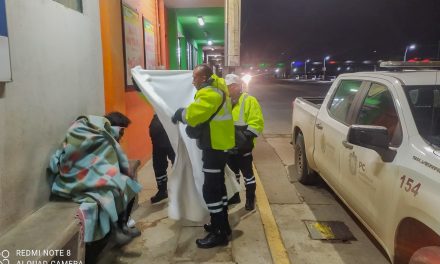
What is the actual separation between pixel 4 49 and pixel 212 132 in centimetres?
185

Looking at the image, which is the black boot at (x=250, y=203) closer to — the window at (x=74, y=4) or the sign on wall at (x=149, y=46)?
the window at (x=74, y=4)

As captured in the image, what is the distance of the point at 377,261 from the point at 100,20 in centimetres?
406

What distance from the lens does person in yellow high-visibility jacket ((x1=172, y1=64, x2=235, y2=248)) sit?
353 centimetres

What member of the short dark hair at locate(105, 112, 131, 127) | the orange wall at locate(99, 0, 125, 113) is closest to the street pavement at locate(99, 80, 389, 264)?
→ the short dark hair at locate(105, 112, 131, 127)

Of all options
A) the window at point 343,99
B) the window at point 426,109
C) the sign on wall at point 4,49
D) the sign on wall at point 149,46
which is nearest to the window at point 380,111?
the window at point 426,109

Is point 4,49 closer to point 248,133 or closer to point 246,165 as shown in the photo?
point 248,133

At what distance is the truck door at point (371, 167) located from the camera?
2988 millimetres

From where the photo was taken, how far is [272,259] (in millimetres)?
3660

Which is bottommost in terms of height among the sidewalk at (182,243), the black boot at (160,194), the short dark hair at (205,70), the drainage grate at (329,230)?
the drainage grate at (329,230)

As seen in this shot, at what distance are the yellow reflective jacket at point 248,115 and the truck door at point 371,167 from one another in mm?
1122

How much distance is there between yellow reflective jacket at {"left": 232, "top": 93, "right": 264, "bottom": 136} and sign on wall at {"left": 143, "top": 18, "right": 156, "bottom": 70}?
289 centimetres

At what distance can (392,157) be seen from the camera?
114 inches

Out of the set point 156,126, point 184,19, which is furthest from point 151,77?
point 184,19

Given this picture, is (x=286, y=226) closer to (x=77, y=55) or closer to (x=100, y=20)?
(x=77, y=55)
